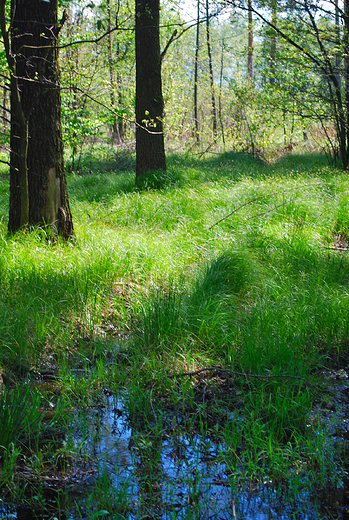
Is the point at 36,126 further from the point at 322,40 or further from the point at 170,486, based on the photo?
the point at 322,40

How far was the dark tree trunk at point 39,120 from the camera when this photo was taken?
434 centimetres

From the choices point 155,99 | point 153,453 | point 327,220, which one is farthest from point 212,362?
point 155,99

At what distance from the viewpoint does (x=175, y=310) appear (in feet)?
10.6

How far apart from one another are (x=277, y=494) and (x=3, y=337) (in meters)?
2.05

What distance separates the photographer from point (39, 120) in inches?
176

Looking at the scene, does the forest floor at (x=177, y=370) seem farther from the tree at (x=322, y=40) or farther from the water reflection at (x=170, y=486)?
the tree at (x=322, y=40)

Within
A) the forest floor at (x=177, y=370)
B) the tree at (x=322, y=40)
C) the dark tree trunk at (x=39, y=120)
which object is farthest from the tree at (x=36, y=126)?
the tree at (x=322, y=40)

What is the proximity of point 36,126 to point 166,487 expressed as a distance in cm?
382

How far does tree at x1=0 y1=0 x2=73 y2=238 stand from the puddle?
2922 mm

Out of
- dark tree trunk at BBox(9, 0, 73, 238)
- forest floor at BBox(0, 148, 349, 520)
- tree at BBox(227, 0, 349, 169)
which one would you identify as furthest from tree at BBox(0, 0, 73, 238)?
tree at BBox(227, 0, 349, 169)

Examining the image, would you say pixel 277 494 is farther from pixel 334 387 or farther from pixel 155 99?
pixel 155 99

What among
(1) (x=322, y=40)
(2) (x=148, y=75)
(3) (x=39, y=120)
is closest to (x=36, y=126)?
(3) (x=39, y=120)

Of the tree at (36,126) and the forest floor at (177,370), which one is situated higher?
the tree at (36,126)

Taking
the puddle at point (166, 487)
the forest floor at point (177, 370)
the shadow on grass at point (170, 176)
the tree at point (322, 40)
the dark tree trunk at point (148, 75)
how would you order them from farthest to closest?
1. the dark tree trunk at point (148, 75)
2. the shadow on grass at point (170, 176)
3. the tree at point (322, 40)
4. the forest floor at point (177, 370)
5. the puddle at point (166, 487)
